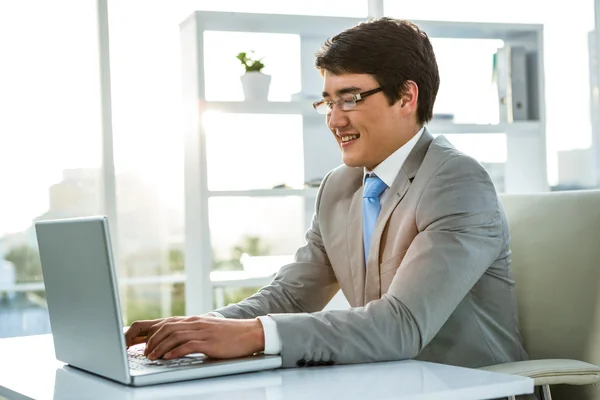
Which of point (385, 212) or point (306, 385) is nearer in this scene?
point (306, 385)

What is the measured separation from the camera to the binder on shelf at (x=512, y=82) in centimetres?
436

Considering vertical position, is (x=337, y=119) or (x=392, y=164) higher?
(x=337, y=119)

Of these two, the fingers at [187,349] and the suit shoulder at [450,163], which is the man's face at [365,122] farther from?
the fingers at [187,349]

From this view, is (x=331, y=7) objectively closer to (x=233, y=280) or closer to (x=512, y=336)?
(x=233, y=280)

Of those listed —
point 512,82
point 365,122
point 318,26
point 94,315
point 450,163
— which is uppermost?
point 318,26

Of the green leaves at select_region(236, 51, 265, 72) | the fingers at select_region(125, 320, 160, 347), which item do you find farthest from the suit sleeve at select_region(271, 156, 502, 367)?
the green leaves at select_region(236, 51, 265, 72)

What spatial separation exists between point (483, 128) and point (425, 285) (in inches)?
110

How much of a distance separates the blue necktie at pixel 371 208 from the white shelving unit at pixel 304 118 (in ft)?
6.07

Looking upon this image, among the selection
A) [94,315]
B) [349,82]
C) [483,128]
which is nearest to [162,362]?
[94,315]

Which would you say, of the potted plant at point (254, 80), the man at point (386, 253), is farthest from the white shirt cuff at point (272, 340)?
the potted plant at point (254, 80)

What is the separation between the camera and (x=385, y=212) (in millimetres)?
1948

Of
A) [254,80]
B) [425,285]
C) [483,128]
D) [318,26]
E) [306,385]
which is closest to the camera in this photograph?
[306,385]

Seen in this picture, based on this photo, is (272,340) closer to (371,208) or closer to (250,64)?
(371,208)

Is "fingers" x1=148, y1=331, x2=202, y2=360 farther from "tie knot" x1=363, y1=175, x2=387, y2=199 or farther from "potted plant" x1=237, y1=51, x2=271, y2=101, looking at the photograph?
"potted plant" x1=237, y1=51, x2=271, y2=101
